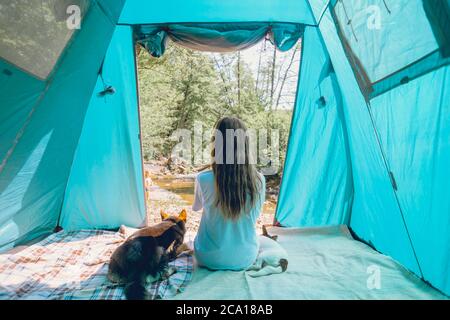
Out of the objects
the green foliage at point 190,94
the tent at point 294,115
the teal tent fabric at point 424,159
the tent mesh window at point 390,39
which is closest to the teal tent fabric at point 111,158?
the tent at point 294,115

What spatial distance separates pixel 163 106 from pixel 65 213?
3910mm

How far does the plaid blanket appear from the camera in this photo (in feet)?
5.51

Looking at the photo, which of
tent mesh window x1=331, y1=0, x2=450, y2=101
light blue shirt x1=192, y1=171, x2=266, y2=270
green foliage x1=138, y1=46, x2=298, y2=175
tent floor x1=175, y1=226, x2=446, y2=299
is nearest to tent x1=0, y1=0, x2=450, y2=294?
tent mesh window x1=331, y1=0, x2=450, y2=101

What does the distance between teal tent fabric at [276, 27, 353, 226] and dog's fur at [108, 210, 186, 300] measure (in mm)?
1454

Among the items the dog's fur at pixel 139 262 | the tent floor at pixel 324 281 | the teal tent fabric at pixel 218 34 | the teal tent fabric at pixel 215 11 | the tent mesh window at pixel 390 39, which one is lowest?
the tent floor at pixel 324 281

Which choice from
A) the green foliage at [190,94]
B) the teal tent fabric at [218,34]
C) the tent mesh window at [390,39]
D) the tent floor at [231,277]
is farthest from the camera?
the green foliage at [190,94]

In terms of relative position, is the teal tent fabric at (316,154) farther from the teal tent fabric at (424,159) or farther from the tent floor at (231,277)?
the teal tent fabric at (424,159)

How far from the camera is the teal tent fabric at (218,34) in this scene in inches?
102

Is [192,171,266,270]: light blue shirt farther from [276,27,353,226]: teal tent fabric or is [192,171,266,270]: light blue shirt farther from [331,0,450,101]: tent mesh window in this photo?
[276,27,353,226]: teal tent fabric

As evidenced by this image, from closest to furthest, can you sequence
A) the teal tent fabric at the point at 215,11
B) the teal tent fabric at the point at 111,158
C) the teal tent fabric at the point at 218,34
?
1. the teal tent fabric at the point at 215,11
2. the teal tent fabric at the point at 218,34
3. the teal tent fabric at the point at 111,158

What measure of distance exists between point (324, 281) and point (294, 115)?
4.99ft

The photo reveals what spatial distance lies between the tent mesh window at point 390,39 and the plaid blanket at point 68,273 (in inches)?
67.5
